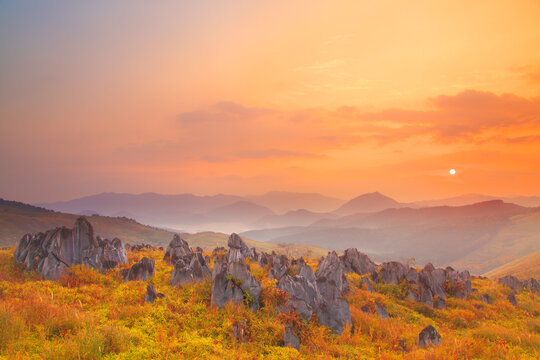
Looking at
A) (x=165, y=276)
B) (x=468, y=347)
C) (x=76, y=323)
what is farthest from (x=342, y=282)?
(x=76, y=323)

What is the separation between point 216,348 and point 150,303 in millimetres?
4705

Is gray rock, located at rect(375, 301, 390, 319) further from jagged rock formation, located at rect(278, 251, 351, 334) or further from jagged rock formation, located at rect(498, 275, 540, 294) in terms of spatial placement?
jagged rock formation, located at rect(498, 275, 540, 294)

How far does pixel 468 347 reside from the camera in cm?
1183

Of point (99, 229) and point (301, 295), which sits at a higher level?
point (301, 295)

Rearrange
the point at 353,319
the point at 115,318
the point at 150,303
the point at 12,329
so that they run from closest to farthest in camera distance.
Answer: the point at 12,329 < the point at 115,318 < the point at 150,303 < the point at 353,319

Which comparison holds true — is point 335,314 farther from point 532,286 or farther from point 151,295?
point 532,286

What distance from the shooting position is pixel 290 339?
10.8 meters

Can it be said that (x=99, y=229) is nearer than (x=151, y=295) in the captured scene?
No

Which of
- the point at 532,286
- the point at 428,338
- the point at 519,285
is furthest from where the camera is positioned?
the point at 519,285

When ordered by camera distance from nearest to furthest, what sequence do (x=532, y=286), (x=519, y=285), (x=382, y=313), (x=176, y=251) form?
1. (x=382, y=313)
2. (x=176, y=251)
3. (x=532, y=286)
4. (x=519, y=285)

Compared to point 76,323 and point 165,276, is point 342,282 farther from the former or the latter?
point 76,323

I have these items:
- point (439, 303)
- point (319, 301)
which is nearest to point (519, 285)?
point (439, 303)

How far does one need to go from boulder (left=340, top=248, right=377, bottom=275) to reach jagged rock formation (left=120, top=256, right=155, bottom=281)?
18.2 meters

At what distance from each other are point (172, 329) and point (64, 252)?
11.1 m
